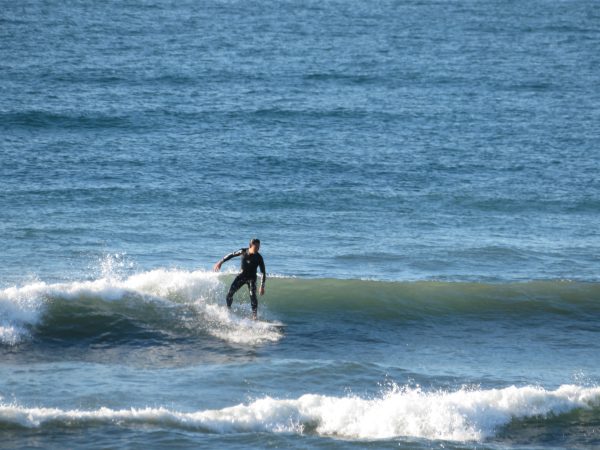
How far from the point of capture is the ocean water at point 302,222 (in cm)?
1295

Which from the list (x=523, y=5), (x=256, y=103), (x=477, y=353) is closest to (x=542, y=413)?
(x=477, y=353)

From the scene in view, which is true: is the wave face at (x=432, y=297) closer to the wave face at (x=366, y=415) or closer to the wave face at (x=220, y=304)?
the wave face at (x=220, y=304)

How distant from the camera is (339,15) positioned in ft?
165

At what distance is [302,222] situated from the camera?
25.5 metres

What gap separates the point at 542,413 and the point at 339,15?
1561 inches

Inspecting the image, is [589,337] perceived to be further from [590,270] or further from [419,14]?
[419,14]

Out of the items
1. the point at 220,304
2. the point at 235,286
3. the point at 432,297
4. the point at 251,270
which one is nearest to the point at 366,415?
the point at 251,270

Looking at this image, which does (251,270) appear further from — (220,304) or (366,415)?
(366,415)

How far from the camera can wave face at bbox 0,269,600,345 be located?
16.3 m

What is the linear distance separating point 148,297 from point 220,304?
4.49 feet

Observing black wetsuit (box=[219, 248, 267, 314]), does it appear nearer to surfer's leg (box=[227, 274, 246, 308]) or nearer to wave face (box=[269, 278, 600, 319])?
surfer's leg (box=[227, 274, 246, 308])

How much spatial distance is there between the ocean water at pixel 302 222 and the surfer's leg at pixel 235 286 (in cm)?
35

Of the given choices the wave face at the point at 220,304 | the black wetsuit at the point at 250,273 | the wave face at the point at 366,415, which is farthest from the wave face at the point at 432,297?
the wave face at the point at 366,415

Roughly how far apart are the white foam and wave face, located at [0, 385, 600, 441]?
3.43 m
